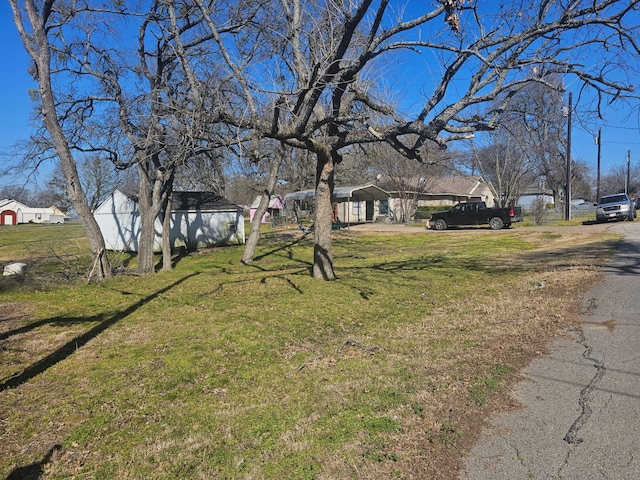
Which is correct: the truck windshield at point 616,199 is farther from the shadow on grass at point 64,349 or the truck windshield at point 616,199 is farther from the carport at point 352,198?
the shadow on grass at point 64,349

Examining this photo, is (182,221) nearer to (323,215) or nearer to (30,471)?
(323,215)

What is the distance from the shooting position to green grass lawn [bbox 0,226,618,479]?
114 inches

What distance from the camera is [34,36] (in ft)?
34.9

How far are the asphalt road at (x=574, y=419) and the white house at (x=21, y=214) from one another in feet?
321

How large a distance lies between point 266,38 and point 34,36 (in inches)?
Result: 234

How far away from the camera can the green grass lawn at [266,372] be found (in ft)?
9.48

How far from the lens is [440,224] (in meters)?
27.8

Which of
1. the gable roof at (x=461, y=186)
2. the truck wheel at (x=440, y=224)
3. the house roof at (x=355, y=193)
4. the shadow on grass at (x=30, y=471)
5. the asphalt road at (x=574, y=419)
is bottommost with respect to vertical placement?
the shadow on grass at (x=30, y=471)

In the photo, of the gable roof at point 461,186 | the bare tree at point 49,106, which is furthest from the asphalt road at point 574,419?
the gable roof at point 461,186

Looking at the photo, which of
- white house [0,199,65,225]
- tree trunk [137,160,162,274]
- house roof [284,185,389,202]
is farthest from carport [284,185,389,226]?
white house [0,199,65,225]

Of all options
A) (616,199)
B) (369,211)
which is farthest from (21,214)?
(616,199)

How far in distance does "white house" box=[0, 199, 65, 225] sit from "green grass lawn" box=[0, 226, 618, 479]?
8836 cm

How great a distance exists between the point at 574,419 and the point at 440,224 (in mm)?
25408

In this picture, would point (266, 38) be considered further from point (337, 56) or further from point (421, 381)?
point (421, 381)
